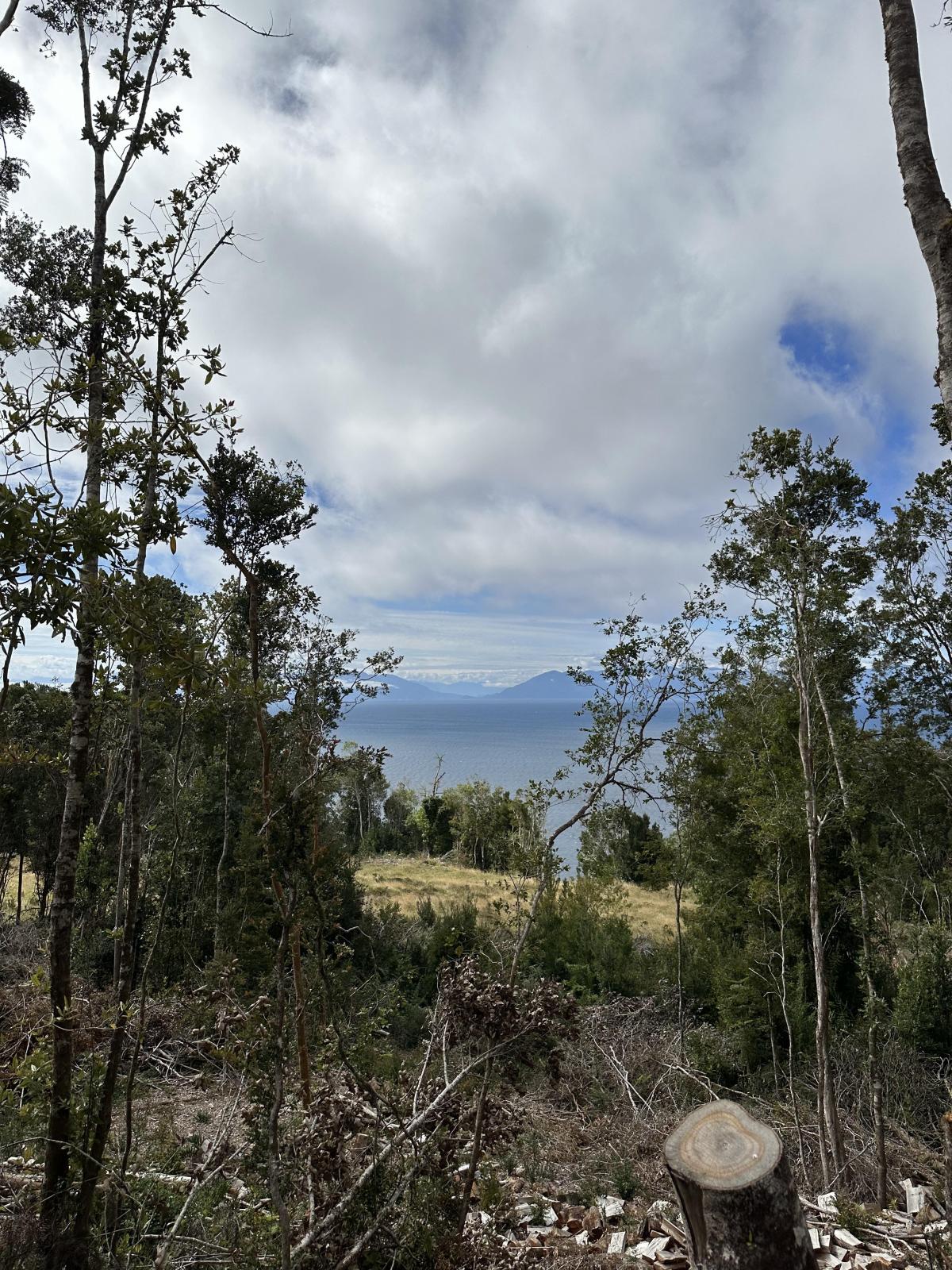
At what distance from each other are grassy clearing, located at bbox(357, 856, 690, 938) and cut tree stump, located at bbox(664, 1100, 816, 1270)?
11.1m

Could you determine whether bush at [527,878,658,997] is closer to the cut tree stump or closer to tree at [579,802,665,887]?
tree at [579,802,665,887]

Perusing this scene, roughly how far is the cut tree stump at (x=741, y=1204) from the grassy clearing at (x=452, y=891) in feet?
36.3

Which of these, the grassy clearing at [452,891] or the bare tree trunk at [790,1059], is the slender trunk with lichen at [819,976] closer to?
the bare tree trunk at [790,1059]

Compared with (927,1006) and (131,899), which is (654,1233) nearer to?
(131,899)

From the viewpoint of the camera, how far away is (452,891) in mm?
Answer: 17766

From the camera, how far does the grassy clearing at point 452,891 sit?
52.0 feet

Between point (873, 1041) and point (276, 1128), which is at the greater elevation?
point (276, 1128)

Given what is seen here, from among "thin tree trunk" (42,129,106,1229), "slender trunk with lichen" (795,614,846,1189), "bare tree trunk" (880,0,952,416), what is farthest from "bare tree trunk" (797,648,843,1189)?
"thin tree trunk" (42,129,106,1229)

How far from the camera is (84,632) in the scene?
1972 millimetres

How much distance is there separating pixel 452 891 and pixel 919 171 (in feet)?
57.6

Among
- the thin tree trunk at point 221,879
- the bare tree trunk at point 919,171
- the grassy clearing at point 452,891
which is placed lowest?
the grassy clearing at point 452,891

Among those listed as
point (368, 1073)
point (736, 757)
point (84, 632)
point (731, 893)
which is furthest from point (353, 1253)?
point (731, 893)

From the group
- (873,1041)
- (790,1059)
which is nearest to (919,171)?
(873,1041)

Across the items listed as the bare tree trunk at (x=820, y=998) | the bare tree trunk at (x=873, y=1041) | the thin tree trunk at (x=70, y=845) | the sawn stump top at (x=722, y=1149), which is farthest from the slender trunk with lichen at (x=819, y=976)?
the thin tree trunk at (x=70, y=845)
